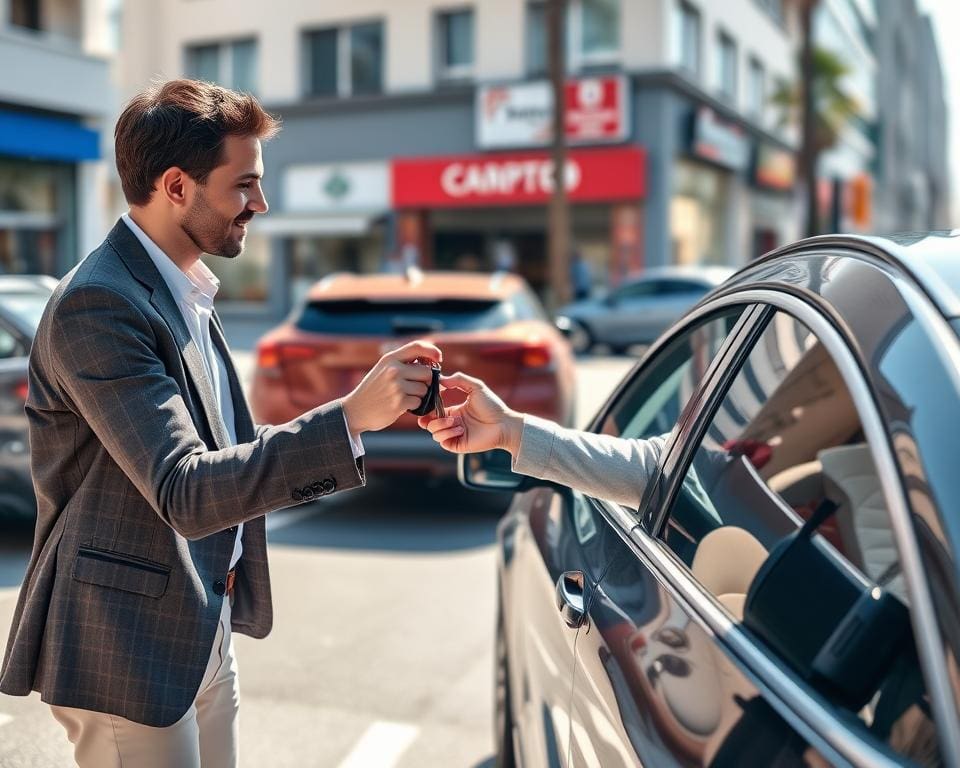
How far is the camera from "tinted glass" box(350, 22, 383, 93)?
88.8ft

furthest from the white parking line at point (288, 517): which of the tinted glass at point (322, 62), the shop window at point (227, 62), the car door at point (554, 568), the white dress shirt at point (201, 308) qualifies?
the shop window at point (227, 62)

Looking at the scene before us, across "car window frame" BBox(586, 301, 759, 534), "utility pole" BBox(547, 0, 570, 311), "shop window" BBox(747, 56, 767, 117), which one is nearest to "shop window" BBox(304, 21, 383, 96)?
"utility pole" BBox(547, 0, 570, 311)

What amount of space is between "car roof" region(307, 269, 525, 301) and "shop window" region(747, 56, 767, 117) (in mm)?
25386

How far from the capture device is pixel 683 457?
80.7 inches

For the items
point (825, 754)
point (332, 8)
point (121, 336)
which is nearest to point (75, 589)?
point (121, 336)

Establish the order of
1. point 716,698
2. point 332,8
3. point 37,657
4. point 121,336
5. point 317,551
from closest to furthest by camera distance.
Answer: point 716,698 → point 121,336 → point 37,657 → point 317,551 → point 332,8

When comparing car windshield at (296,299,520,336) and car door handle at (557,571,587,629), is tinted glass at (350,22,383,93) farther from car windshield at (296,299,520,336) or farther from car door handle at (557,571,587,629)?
car door handle at (557,571,587,629)

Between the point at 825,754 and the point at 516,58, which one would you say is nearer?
the point at 825,754

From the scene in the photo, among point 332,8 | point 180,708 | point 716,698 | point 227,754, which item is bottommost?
point 227,754

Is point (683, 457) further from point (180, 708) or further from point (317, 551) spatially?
point (317, 551)

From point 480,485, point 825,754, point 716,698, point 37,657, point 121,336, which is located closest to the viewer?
point 825,754

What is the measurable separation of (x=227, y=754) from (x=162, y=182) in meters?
1.08

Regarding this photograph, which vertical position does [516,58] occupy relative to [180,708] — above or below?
above

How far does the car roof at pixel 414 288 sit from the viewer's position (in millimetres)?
7070
